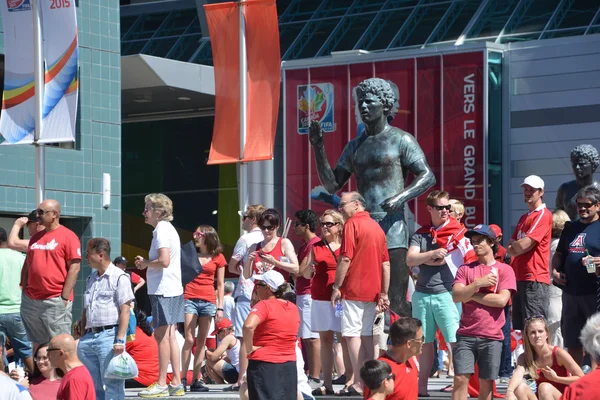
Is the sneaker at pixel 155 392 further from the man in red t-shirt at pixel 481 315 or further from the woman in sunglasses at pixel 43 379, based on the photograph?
the man in red t-shirt at pixel 481 315

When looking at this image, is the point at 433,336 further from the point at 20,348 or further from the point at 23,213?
the point at 23,213

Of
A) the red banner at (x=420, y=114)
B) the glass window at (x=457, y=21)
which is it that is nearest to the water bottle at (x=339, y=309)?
the red banner at (x=420, y=114)

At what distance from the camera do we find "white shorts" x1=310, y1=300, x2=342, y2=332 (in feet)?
34.8

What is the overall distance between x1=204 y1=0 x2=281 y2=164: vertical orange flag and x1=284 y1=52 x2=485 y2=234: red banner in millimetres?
11905

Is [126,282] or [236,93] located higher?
[236,93]

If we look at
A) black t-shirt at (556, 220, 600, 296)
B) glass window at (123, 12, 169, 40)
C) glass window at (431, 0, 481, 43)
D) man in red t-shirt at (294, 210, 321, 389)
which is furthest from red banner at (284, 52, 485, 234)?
black t-shirt at (556, 220, 600, 296)

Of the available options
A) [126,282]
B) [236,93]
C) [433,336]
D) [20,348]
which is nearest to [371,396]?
[433,336]

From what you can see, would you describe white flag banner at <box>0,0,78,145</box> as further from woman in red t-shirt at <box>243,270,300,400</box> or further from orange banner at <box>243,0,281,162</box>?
woman in red t-shirt at <box>243,270,300,400</box>

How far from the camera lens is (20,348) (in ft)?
41.3

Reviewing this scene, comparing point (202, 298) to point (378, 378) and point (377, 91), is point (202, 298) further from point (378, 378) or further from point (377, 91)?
point (378, 378)

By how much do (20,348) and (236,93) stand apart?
414 cm

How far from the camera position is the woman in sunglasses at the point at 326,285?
10609 mm

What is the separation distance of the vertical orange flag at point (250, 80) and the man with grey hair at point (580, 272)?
5098 mm

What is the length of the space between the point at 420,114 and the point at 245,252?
1765 centimetres
